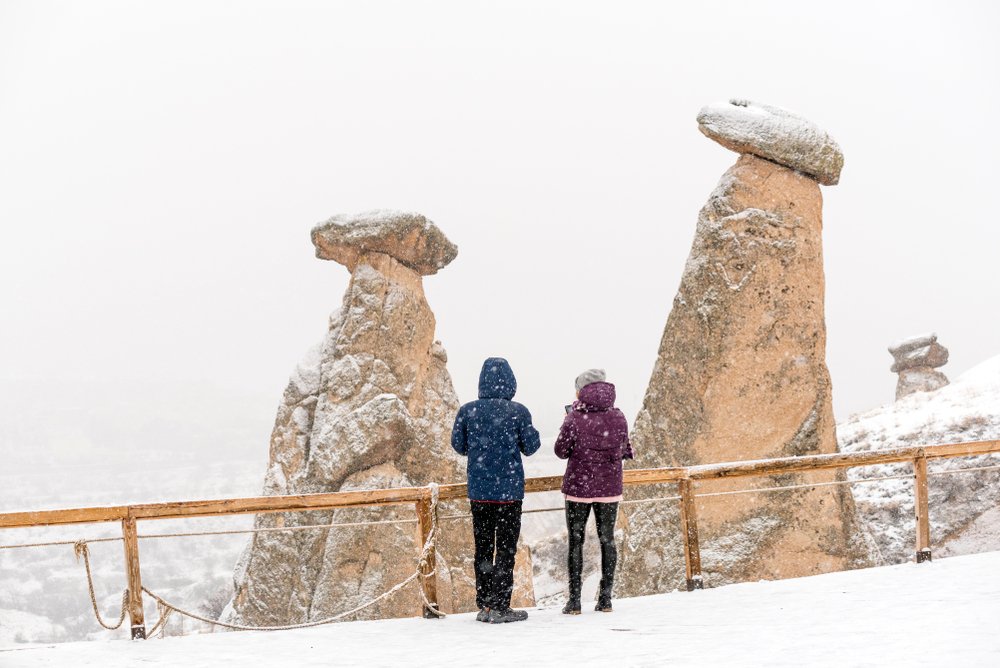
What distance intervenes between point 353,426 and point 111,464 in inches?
5675

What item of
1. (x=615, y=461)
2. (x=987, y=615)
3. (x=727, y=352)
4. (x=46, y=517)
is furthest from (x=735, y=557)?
(x=46, y=517)

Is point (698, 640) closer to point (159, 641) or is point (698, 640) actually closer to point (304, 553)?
point (159, 641)

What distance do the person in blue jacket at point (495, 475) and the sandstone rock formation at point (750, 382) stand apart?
17.8ft

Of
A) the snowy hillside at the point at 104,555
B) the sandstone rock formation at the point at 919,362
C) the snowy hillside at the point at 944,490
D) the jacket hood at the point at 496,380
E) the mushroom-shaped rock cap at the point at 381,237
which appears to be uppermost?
the mushroom-shaped rock cap at the point at 381,237

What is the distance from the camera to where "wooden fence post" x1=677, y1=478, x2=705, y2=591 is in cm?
834

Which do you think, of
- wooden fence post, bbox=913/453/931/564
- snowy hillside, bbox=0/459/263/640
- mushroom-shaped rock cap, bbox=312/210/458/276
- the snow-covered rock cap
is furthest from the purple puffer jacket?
the snow-covered rock cap

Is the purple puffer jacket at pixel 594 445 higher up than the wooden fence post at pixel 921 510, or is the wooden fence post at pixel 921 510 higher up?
the purple puffer jacket at pixel 594 445

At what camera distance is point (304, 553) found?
1625 centimetres

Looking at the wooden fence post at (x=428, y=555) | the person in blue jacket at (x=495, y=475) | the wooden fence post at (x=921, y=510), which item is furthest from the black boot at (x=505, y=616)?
the wooden fence post at (x=921, y=510)

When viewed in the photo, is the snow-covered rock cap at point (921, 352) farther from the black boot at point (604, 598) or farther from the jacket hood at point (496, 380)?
the jacket hood at point (496, 380)

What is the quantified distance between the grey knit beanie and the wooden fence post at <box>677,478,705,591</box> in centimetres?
143

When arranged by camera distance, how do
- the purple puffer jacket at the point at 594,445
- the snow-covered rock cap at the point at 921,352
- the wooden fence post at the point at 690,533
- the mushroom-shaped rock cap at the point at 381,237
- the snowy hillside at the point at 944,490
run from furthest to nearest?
1. the snow-covered rock cap at the point at 921,352
2. the snowy hillside at the point at 944,490
3. the mushroom-shaped rock cap at the point at 381,237
4. the wooden fence post at the point at 690,533
5. the purple puffer jacket at the point at 594,445

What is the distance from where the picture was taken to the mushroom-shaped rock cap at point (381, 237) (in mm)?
17562

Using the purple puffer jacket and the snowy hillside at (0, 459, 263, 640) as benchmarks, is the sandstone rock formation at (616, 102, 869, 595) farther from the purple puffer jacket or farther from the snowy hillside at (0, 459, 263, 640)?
the snowy hillside at (0, 459, 263, 640)
